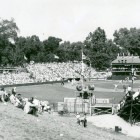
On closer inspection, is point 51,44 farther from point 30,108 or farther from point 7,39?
point 30,108

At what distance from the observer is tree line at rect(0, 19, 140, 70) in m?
103

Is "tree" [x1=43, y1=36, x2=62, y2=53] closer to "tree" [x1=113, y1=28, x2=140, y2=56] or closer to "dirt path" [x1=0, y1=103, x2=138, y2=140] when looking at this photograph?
"tree" [x1=113, y1=28, x2=140, y2=56]

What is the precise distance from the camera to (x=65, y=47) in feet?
505

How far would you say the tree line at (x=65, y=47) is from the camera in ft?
337

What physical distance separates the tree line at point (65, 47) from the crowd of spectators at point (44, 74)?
8.74m

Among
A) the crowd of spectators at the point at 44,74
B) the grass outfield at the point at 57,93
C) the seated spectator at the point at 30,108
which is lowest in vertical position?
the grass outfield at the point at 57,93

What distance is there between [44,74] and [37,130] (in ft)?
201

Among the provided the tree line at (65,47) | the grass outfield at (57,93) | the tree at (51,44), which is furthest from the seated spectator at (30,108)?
the tree at (51,44)

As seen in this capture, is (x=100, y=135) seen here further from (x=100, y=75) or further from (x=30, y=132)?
(x=100, y=75)

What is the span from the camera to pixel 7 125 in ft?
70.0

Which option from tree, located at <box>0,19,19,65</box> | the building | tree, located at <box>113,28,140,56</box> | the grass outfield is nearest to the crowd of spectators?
the building

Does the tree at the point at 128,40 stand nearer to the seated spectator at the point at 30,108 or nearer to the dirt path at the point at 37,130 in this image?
the dirt path at the point at 37,130

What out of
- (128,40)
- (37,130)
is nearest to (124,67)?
(128,40)

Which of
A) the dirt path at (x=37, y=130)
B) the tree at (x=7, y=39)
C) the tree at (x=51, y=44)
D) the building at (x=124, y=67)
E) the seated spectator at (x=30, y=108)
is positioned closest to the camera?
the dirt path at (x=37, y=130)
